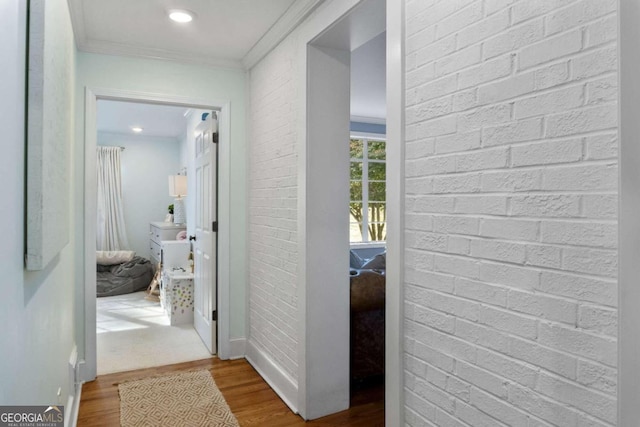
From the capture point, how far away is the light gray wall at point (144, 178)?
23.6ft

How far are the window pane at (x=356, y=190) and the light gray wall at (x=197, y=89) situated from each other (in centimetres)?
324

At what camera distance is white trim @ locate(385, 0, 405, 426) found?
1.63 m

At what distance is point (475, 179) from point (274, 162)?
1.84 m

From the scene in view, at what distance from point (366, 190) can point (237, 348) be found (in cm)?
370

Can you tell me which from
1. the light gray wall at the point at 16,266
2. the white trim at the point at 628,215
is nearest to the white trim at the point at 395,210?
the white trim at the point at 628,215

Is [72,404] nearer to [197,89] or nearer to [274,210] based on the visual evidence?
[274,210]

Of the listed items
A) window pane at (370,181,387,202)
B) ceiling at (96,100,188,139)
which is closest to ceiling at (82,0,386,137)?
ceiling at (96,100,188,139)

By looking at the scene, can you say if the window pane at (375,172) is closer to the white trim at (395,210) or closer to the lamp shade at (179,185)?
the lamp shade at (179,185)

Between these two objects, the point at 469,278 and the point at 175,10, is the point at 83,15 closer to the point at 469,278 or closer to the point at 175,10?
the point at 175,10

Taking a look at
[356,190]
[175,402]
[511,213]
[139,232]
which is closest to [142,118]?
[139,232]

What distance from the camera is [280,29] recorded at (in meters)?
2.74

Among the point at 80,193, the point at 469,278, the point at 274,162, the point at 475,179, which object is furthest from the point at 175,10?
the point at 469,278

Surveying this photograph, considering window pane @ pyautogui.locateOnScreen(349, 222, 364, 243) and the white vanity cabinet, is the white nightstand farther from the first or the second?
window pane @ pyautogui.locateOnScreen(349, 222, 364, 243)

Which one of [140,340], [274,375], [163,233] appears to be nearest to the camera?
[274,375]
